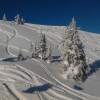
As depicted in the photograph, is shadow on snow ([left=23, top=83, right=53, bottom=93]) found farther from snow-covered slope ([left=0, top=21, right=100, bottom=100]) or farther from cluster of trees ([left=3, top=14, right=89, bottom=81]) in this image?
cluster of trees ([left=3, top=14, right=89, bottom=81])

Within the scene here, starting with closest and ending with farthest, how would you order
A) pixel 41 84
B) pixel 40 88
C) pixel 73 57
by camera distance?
pixel 40 88 < pixel 41 84 < pixel 73 57

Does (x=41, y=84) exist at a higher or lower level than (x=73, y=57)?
lower

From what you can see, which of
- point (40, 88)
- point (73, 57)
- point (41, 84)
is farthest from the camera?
point (73, 57)

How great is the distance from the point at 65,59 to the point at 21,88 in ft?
53.1

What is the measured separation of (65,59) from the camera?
5112cm

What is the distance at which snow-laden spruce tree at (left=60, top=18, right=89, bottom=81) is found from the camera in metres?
48.7

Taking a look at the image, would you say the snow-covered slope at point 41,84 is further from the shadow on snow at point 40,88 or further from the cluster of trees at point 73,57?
the cluster of trees at point 73,57

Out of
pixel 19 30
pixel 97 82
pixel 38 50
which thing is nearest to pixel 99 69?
pixel 97 82

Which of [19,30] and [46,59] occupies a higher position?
[19,30]

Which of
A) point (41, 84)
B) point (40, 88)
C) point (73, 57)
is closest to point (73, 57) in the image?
point (73, 57)

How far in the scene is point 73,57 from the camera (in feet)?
165

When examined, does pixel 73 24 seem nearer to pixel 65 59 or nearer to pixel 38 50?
pixel 65 59

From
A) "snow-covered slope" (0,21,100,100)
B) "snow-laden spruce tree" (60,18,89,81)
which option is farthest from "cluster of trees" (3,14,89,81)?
"snow-covered slope" (0,21,100,100)

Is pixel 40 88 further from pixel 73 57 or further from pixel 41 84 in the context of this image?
pixel 73 57
